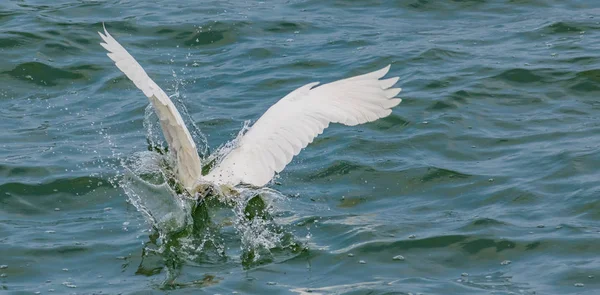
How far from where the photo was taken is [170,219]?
709 centimetres

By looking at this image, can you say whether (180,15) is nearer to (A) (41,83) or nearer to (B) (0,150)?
(A) (41,83)

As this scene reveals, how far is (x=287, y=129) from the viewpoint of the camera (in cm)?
754

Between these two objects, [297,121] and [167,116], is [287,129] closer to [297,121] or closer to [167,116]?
[297,121]

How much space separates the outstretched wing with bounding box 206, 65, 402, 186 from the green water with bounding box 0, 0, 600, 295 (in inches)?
11.7

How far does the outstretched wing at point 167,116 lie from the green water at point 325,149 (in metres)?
0.29

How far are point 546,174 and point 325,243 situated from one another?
6.52 feet

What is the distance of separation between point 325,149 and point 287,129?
1300mm

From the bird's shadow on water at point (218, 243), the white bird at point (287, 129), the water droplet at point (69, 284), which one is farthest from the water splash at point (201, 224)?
the water droplet at point (69, 284)

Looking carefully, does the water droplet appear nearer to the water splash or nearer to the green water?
the green water

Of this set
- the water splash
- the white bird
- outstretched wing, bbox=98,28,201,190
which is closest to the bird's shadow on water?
the water splash

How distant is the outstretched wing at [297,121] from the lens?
7.44m

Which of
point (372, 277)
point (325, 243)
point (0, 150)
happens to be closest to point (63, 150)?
point (0, 150)

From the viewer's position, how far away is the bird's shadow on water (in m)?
6.64

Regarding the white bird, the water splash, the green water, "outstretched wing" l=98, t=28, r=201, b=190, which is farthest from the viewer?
the white bird
